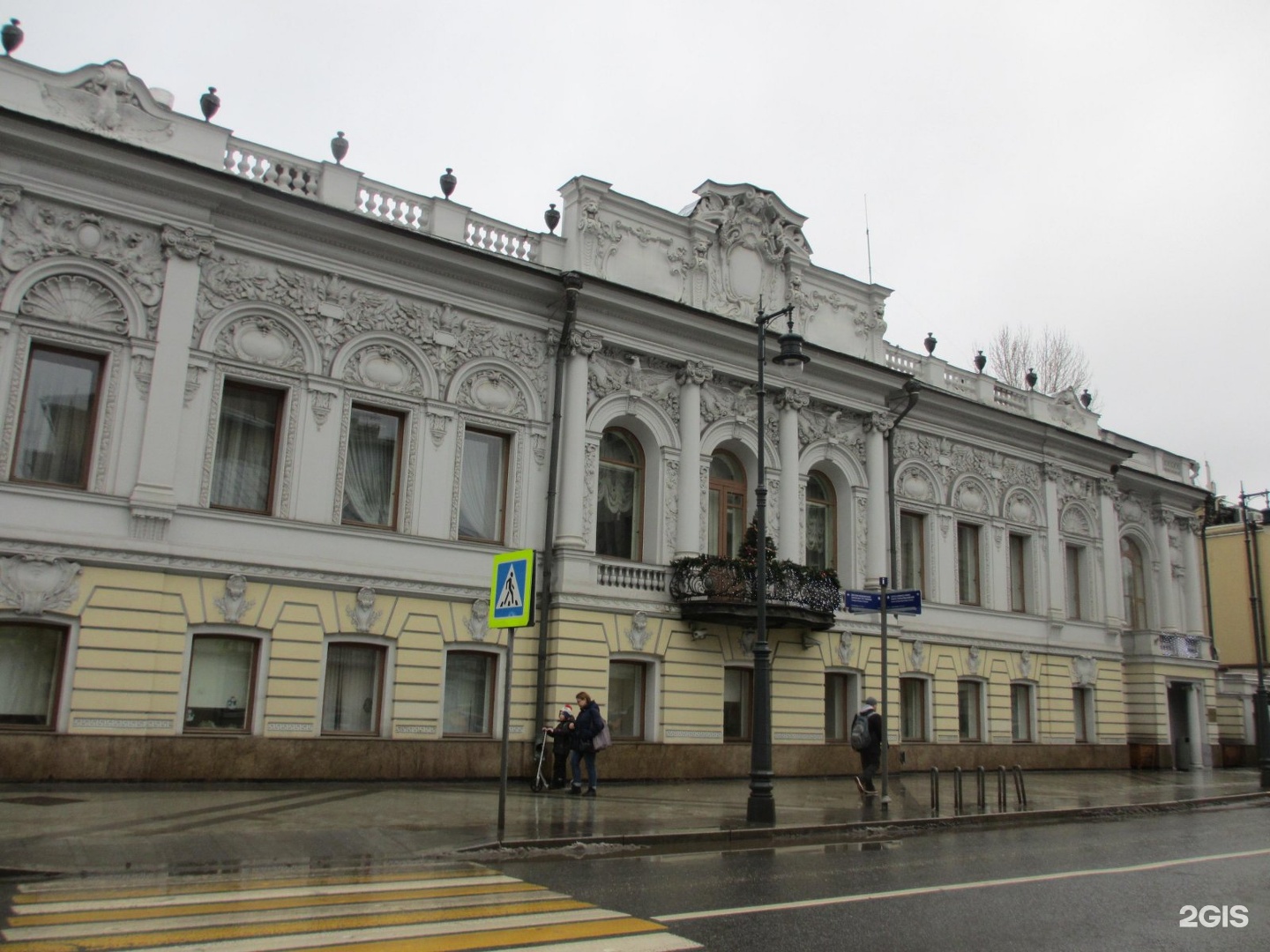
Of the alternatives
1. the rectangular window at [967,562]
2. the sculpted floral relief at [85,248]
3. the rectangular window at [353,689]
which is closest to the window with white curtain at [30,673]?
the rectangular window at [353,689]

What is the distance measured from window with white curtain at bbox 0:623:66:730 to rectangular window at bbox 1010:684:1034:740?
25.7m

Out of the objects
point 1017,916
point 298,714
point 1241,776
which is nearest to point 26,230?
point 298,714

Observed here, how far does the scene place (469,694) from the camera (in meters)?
22.3

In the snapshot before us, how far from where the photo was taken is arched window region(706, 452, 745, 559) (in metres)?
27.0

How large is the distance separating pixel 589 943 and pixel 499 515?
636 inches

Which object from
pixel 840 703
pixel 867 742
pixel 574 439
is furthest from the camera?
pixel 840 703

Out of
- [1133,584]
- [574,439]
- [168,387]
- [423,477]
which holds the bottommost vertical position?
[423,477]

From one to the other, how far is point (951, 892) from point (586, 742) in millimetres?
9940

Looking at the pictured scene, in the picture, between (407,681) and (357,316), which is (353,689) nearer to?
(407,681)

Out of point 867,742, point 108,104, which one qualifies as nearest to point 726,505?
point 867,742

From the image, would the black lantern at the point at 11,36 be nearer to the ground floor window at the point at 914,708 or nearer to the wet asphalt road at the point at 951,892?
the wet asphalt road at the point at 951,892

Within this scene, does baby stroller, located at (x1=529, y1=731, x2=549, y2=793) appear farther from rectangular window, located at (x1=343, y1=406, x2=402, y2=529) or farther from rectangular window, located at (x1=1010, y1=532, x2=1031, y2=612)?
rectangular window, located at (x1=1010, y1=532, x2=1031, y2=612)

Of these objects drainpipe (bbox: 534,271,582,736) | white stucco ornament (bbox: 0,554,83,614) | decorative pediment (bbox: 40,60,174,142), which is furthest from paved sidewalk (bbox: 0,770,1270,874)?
decorative pediment (bbox: 40,60,174,142)

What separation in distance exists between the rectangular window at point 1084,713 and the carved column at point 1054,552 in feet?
8.43
